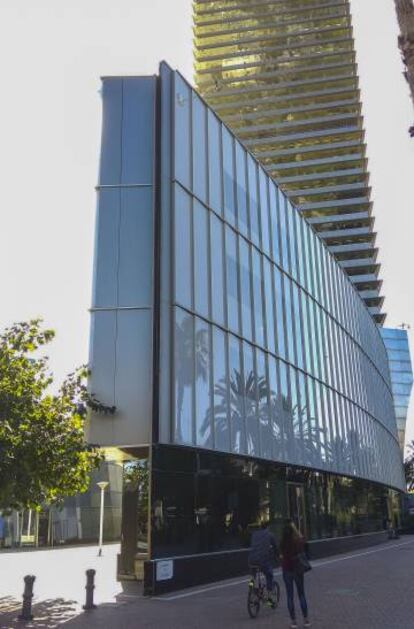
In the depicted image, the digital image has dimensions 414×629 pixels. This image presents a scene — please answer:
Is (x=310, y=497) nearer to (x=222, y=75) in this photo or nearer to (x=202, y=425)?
(x=202, y=425)

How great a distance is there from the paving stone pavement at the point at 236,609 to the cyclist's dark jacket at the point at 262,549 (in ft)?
3.19

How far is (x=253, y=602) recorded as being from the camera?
11047 mm

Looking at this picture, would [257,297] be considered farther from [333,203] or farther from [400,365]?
[333,203]

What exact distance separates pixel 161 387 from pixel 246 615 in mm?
6177

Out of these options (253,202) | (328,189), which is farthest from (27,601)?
(328,189)

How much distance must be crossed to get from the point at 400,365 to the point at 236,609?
6846 cm

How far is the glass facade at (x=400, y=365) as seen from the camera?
74875 millimetres

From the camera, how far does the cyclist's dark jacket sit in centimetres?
A: 1148

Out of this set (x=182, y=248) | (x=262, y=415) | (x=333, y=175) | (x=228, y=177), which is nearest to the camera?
(x=182, y=248)

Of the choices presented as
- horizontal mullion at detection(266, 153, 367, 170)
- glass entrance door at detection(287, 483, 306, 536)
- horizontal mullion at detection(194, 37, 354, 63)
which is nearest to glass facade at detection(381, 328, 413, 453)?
horizontal mullion at detection(266, 153, 367, 170)

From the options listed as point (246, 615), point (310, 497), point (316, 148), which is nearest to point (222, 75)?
point (316, 148)

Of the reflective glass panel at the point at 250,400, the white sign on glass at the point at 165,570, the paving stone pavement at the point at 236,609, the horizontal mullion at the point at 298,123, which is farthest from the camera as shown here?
the horizontal mullion at the point at 298,123

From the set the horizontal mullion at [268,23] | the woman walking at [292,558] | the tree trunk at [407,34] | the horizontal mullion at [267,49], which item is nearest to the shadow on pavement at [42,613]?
the woman walking at [292,558]

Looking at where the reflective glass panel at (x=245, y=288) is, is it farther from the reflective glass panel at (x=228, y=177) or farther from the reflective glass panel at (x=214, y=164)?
the reflective glass panel at (x=214, y=164)
